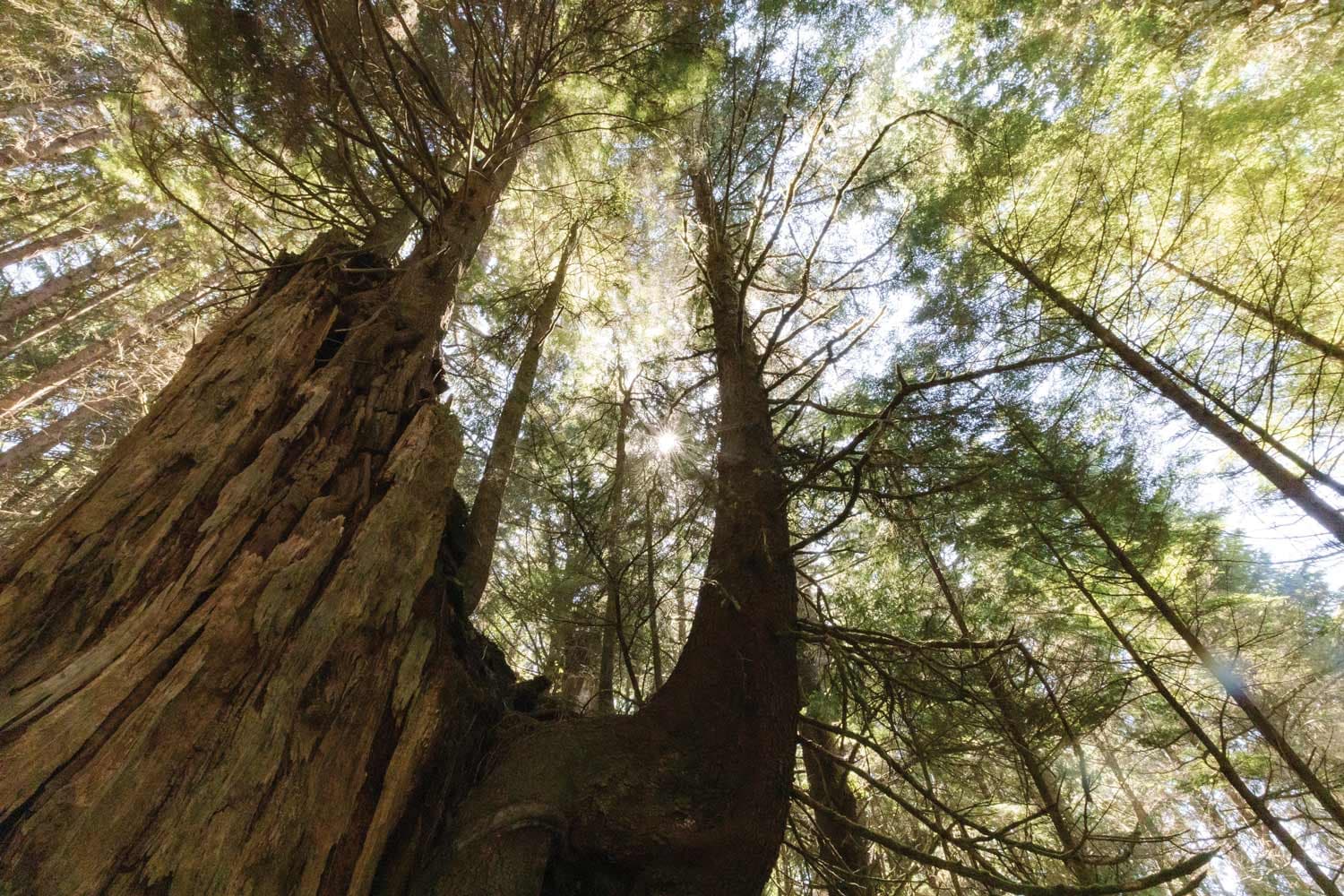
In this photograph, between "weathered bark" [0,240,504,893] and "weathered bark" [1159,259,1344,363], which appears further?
"weathered bark" [1159,259,1344,363]

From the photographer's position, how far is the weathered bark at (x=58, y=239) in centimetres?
1047

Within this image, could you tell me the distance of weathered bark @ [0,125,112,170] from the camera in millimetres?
9680

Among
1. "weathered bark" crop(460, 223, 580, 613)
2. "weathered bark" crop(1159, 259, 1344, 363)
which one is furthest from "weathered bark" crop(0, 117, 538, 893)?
"weathered bark" crop(1159, 259, 1344, 363)

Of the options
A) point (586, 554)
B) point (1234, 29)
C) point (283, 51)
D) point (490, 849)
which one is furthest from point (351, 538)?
point (1234, 29)


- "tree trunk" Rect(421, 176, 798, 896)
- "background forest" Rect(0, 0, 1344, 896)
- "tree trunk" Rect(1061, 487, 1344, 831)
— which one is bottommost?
"tree trunk" Rect(421, 176, 798, 896)

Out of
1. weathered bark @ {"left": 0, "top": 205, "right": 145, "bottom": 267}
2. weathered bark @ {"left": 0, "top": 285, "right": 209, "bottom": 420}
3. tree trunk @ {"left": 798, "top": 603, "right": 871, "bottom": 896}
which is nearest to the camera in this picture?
tree trunk @ {"left": 798, "top": 603, "right": 871, "bottom": 896}

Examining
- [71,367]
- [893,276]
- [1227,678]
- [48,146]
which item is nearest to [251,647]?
[893,276]

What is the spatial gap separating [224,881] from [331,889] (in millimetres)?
259

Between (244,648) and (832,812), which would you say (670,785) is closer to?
(832,812)

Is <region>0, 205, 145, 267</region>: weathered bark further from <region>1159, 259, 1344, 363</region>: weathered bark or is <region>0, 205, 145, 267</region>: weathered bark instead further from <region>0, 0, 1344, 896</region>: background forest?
<region>1159, 259, 1344, 363</region>: weathered bark

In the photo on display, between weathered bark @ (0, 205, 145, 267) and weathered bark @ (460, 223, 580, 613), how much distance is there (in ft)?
36.3

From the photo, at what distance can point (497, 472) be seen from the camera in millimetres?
3297

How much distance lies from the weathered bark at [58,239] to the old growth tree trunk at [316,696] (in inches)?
526

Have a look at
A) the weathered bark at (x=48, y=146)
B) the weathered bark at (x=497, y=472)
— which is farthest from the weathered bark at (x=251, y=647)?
the weathered bark at (x=48, y=146)
